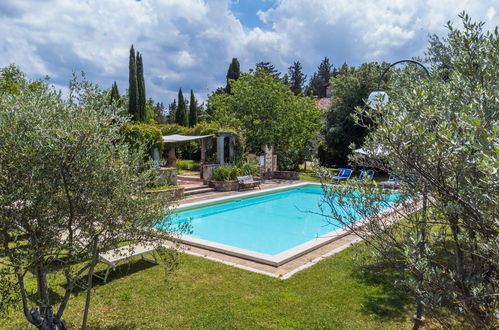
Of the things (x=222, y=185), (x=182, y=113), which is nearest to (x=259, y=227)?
(x=222, y=185)

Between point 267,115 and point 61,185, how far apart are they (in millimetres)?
20480

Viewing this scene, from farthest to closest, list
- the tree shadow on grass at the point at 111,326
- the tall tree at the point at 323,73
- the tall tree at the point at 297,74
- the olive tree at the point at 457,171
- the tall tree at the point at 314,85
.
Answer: the tall tree at the point at 323,73, the tall tree at the point at 314,85, the tall tree at the point at 297,74, the tree shadow on grass at the point at 111,326, the olive tree at the point at 457,171

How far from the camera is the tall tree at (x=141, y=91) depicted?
40.0 metres

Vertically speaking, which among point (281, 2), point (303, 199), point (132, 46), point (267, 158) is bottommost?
point (303, 199)

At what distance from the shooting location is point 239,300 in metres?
5.58

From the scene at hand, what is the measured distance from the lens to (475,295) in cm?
246

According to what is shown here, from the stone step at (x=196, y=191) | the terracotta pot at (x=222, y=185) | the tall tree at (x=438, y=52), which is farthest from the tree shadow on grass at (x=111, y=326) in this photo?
the terracotta pot at (x=222, y=185)

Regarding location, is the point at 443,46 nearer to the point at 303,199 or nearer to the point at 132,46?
the point at 303,199

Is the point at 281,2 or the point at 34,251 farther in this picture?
the point at 281,2

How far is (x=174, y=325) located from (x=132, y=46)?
144 ft

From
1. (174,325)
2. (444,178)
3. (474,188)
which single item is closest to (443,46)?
(444,178)

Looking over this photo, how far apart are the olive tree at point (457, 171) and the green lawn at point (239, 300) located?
220cm

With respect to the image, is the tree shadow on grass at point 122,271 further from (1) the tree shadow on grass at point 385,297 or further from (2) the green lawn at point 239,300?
(1) the tree shadow on grass at point 385,297

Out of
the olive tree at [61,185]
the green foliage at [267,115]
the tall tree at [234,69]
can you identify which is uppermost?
the tall tree at [234,69]
